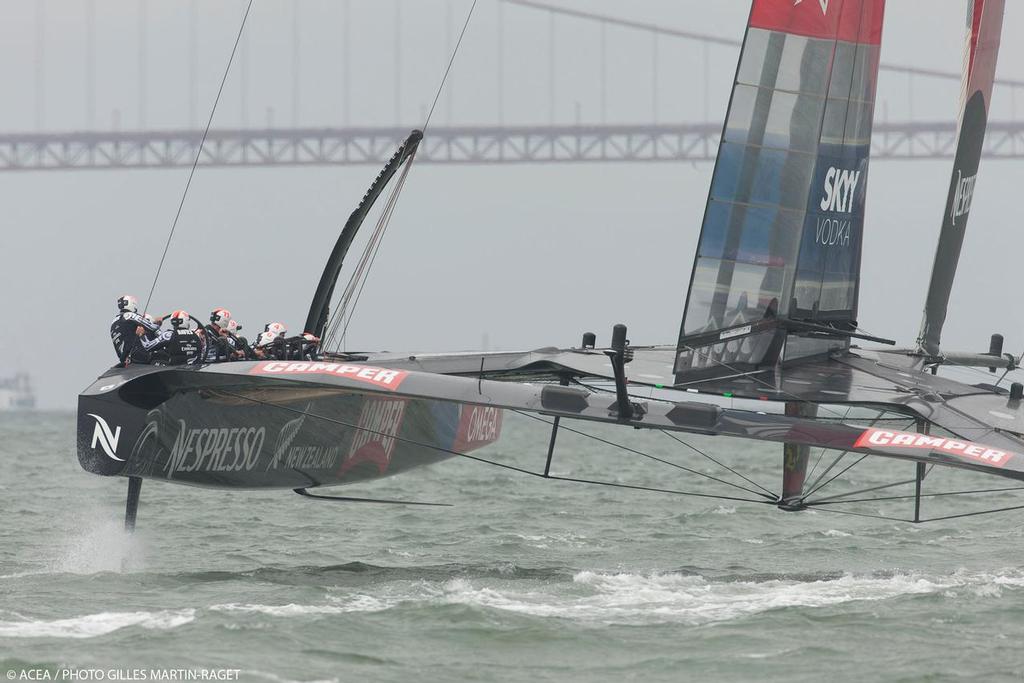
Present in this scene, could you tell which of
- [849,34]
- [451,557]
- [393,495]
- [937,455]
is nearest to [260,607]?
[451,557]

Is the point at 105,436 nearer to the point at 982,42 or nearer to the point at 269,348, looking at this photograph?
the point at 269,348

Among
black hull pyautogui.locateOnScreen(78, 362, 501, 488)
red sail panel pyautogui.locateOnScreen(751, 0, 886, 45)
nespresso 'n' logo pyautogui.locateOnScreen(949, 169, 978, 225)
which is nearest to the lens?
black hull pyautogui.locateOnScreen(78, 362, 501, 488)

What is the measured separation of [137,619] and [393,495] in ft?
20.0

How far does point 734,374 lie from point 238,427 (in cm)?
207

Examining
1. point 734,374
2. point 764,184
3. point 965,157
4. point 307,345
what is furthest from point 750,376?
point 965,157

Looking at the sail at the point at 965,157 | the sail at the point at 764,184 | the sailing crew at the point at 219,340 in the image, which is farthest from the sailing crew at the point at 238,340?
the sail at the point at 965,157

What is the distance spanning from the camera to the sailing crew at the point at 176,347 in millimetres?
6145

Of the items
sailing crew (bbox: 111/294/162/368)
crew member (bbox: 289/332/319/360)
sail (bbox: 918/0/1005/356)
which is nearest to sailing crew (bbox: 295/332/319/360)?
crew member (bbox: 289/332/319/360)

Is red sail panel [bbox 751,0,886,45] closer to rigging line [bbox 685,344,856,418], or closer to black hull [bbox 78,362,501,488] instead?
rigging line [bbox 685,344,856,418]

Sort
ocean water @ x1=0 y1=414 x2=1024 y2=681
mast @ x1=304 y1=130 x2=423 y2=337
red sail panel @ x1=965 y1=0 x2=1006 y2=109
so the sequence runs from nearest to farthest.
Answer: ocean water @ x1=0 y1=414 x2=1024 y2=681, mast @ x1=304 y1=130 x2=423 y2=337, red sail panel @ x1=965 y1=0 x2=1006 y2=109

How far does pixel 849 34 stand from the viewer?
22.7ft

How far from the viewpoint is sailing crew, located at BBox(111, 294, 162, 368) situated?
620 cm

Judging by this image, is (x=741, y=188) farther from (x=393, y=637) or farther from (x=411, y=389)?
(x=393, y=637)

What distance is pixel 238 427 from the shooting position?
6.50m
